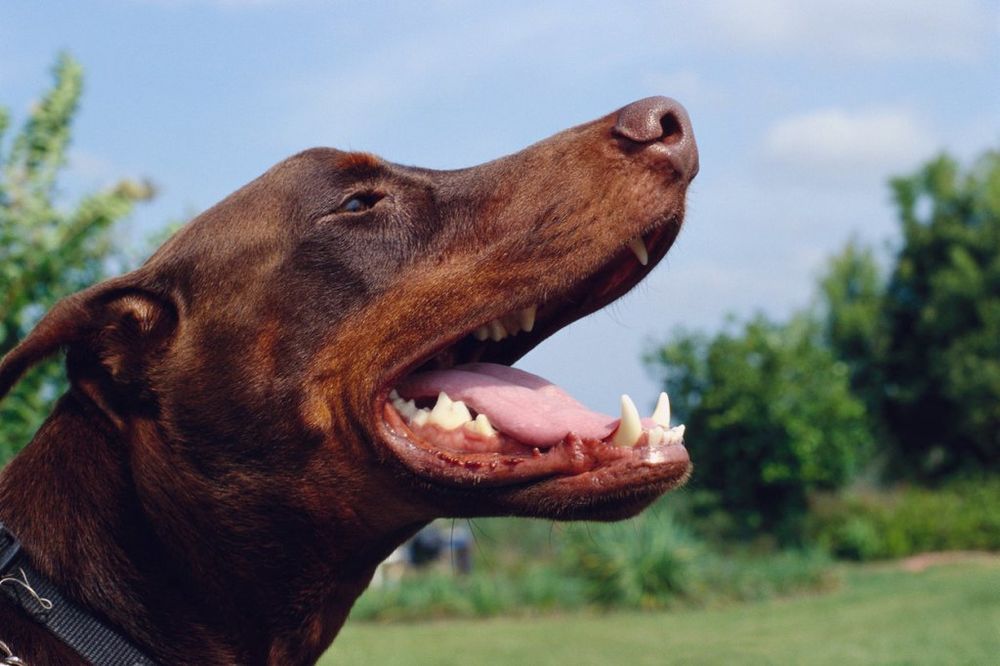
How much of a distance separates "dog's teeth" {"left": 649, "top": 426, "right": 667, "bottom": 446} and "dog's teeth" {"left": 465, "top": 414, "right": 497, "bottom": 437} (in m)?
0.40

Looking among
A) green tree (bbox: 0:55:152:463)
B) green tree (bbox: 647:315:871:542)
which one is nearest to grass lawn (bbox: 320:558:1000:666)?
green tree (bbox: 0:55:152:463)

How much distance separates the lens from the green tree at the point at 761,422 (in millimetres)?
21562

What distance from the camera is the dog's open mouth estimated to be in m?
2.74

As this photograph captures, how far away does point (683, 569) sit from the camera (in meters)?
15.0

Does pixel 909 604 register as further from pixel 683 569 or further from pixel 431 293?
pixel 431 293

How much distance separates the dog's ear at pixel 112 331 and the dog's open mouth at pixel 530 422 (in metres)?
0.63

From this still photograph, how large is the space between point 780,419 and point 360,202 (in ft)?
63.1

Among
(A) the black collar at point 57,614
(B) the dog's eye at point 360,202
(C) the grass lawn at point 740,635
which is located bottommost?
(C) the grass lawn at point 740,635

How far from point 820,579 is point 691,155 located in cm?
1470

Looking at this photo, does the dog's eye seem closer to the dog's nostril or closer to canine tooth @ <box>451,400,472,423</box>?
canine tooth @ <box>451,400,472,423</box>

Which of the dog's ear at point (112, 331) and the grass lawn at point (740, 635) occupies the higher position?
the dog's ear at point (112, 331)

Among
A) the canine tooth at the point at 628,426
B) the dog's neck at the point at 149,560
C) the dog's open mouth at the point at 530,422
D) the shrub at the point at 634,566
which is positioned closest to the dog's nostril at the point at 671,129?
the dog's open mouth at the point at 530,422

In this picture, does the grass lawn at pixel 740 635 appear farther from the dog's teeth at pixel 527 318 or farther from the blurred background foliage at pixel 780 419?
the dog's teeth at pixel 527 318

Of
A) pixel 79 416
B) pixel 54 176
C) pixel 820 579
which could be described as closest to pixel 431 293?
pixel 79 416
